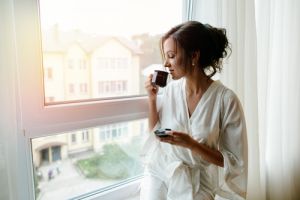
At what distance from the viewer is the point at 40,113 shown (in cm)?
95

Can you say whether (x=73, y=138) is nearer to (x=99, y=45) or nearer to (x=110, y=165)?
(x=110, y=165)

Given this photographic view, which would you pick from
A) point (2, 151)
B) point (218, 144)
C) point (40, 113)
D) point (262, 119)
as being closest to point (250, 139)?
point (262, 119)

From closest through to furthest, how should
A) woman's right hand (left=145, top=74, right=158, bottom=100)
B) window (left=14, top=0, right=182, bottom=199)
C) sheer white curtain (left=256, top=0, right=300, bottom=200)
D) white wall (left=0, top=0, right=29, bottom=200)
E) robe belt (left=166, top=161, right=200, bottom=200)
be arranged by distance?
white wall (left=0, top=0, right=29, bottom=200)
window (left=14, top=0, right=182, bottom=199)
robe belt (left=166, top=161, right=200, bottom=200)
woman's right hand (left=145, top=74, right=158, bottom=100)
sheer white curtain (left=256, top=0, right=300, bottom=200)

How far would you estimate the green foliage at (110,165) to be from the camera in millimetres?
1240

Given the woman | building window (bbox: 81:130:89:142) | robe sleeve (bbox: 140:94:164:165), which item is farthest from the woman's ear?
building window (bbox: 81:130:89:142)

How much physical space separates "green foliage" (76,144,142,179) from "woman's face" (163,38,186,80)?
495 mm

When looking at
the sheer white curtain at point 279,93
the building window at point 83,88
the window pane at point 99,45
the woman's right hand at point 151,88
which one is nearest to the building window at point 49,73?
the window pane at point 99,45

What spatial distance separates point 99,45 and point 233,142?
0.70m

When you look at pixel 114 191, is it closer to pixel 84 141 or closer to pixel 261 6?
pixel 84 141

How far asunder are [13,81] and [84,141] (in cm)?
44

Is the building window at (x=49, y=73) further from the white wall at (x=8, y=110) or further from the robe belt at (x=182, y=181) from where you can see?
the robe belt at (x=182, y=181)

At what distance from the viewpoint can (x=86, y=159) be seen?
4.00 ft

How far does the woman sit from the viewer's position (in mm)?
1062

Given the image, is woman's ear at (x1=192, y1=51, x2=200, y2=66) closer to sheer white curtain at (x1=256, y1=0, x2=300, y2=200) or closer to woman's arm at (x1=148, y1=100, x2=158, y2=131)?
woman's arm at (x1=148, y1=100, x2=158, y2=131)
